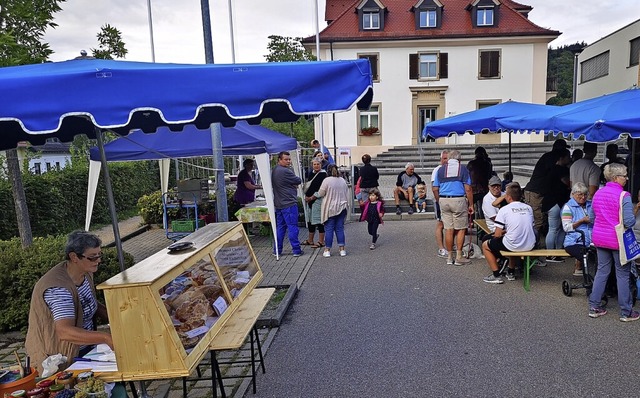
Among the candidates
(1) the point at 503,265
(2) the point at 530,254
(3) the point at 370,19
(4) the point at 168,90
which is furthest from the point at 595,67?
(4) the point at 168,90

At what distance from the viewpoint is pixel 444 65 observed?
2878 centimetres

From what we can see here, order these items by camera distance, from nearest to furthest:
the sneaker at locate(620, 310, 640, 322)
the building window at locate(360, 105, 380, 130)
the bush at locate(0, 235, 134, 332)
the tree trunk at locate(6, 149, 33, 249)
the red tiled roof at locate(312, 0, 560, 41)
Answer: the sneaker at locate(620, 310, 640, 322), the bush at locate(0, 235, 134, 332), the tree trunk at locate(6, 149, 33, 249), the red tiled roof at locate(312, 0, 560, 41), the building window at locate(360, 105, 380, 130)

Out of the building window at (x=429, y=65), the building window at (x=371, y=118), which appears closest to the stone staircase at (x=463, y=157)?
the building window at (x=371, y=118)

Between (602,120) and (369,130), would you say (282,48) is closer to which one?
(369,130)

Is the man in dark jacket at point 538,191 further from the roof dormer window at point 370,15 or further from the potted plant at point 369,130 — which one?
the roof dormer window at point 370,15

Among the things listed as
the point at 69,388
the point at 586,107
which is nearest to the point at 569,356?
the point at 586,107

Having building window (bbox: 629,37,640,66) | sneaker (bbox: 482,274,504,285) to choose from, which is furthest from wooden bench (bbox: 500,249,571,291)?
building window (bbox: 629,37,640,66)

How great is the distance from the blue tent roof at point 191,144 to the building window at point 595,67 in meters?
30.9

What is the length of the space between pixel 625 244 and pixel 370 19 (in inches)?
1073

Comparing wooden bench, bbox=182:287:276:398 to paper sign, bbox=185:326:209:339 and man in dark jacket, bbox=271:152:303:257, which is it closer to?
paper sign, bbox=185:326:209:339

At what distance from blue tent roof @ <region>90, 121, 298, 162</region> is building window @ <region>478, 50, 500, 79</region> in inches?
898

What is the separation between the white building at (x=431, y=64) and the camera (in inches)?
1123

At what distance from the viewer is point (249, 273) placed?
14.5 ft

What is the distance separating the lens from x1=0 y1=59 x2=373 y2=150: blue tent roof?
2568 millimetres
